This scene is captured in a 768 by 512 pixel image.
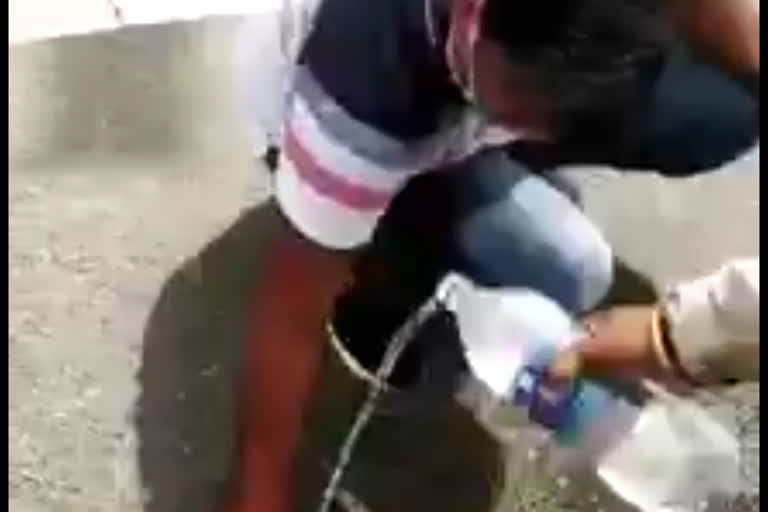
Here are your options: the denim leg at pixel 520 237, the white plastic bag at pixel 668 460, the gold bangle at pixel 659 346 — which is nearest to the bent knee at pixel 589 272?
the denim leg at pixel 520 237

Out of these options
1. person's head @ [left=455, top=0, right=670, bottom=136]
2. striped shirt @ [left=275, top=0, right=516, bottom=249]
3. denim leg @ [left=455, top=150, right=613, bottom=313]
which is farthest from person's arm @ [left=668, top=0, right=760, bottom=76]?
denim leg @ [left=455, top=150, right=613, bottom=313]

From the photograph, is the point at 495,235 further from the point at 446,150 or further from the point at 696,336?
the point at 696,336

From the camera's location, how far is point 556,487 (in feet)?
3.78

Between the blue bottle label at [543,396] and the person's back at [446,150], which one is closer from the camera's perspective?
the person's back at [446,150]

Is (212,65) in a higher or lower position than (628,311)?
lower

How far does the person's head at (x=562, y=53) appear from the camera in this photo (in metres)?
0.86

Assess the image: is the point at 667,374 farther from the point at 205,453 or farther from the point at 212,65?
the point at 212,65

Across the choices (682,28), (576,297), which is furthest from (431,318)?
(682,28)

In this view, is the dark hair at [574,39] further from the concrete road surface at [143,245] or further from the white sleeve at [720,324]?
the concrete road surface at [143,245]

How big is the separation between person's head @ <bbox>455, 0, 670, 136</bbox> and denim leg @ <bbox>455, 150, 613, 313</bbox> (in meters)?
0.23

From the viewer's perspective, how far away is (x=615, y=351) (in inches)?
37.2

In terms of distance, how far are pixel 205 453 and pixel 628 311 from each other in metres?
0.32

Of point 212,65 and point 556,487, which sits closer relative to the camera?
point 556,487

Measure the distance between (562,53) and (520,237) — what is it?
0.29m
